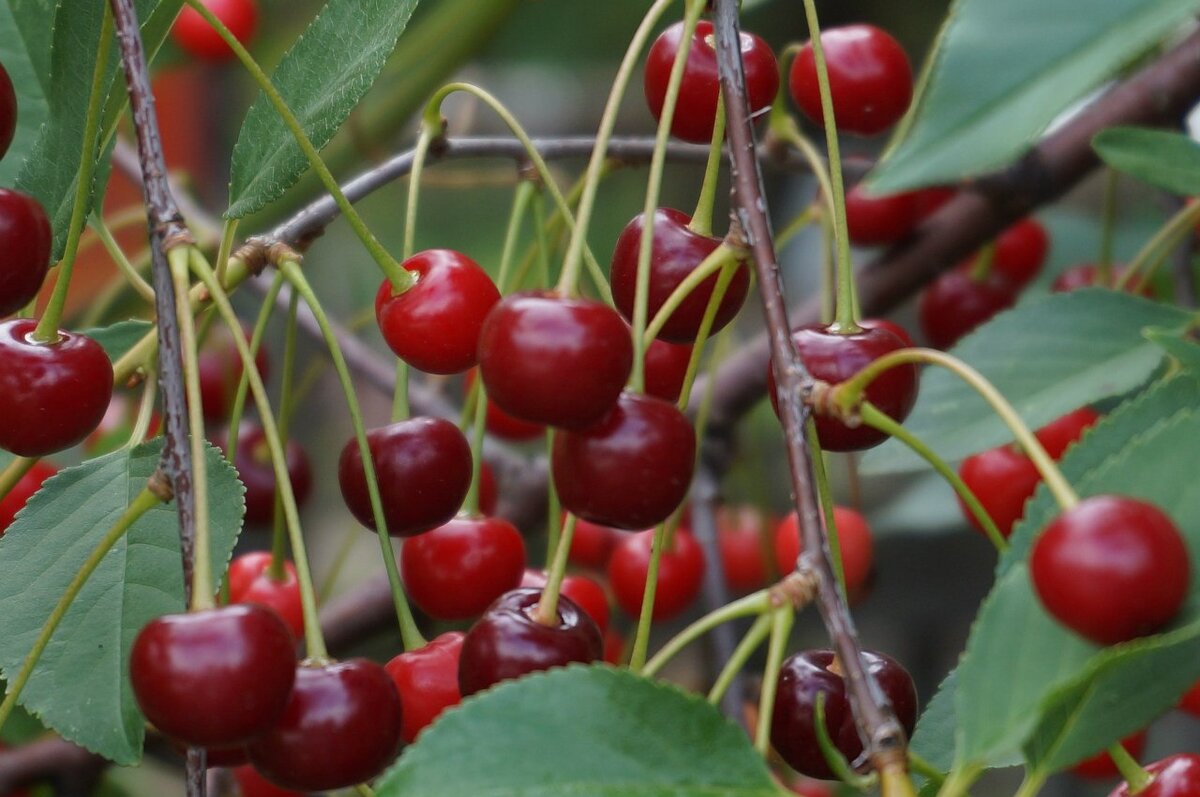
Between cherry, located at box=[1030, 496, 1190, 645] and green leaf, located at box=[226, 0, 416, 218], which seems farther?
green leaf, located at box=[226, 0, 416, 218]

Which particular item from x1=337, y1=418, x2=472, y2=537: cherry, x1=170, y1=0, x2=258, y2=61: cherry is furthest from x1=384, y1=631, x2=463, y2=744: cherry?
x1=170, y1=0, x2=258, y2=61: cherry

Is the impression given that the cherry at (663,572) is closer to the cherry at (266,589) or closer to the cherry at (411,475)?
the cherry at (266,589)

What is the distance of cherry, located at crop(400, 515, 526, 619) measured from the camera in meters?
0.88

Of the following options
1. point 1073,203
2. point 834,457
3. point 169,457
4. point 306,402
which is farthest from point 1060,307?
point 306,402

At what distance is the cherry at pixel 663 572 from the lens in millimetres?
1308

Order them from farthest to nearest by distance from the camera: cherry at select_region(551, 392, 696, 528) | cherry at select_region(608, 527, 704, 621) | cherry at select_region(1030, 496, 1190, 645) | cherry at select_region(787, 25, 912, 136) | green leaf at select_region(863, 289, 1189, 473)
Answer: cherry at select_region(608, 527, 704, 621)
cherry at select_region(787, 25, 912, 136)
green leaf at select_region(863, 289, 1189, 473)
cherry at select_region(551, 392, 696, 528)
cherry at select_region(1030, 496, 1190, 645)

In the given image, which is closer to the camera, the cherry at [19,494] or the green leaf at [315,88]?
the green leaf at [315,88]

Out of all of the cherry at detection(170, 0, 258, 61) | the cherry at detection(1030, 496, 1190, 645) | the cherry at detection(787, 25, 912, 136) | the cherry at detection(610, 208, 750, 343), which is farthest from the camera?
the cherry at detection(170, 0, 258, 61)

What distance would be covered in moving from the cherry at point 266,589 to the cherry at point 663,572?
341 millimetres

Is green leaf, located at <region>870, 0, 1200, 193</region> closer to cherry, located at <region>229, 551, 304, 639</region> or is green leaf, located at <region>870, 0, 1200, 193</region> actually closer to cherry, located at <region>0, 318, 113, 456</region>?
cherry, located at <region>0, 318, 113, 456</region>

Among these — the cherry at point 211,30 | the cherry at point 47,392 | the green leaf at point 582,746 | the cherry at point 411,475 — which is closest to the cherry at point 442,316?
the cherry at point 411,475

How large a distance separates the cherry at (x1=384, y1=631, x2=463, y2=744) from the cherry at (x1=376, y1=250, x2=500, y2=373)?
0.15m

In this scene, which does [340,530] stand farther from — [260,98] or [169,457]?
[169,457]

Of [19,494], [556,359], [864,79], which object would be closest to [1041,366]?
[864,79]
